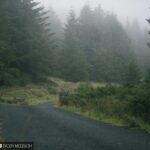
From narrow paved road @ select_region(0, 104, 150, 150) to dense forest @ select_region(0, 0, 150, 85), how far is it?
880 inches

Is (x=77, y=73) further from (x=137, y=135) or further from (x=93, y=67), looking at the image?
(x=137, y=135)

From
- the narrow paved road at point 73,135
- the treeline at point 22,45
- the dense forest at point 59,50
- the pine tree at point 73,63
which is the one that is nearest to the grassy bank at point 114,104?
the narrow paved road at point 73,135

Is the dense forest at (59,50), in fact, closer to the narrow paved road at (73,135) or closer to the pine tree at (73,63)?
the pine tree at (73,63)

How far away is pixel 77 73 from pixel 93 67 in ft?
27.9

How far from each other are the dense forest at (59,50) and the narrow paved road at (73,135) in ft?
73.3

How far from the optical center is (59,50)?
227 feet

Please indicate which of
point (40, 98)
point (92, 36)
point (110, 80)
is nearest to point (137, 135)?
point (40, 98)

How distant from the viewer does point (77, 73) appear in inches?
2443

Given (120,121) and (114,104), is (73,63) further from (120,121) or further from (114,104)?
(120,121)

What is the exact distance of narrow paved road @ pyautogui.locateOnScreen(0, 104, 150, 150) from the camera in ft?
43.1

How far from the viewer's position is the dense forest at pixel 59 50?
4775cm

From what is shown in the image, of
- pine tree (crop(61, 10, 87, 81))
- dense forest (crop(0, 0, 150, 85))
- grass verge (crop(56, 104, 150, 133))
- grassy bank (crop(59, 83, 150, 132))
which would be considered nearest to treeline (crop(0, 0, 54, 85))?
dense forest (crop(0, 0, 150, 85))

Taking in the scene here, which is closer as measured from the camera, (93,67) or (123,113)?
(123,113)

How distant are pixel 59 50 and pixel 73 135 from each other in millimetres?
54476
